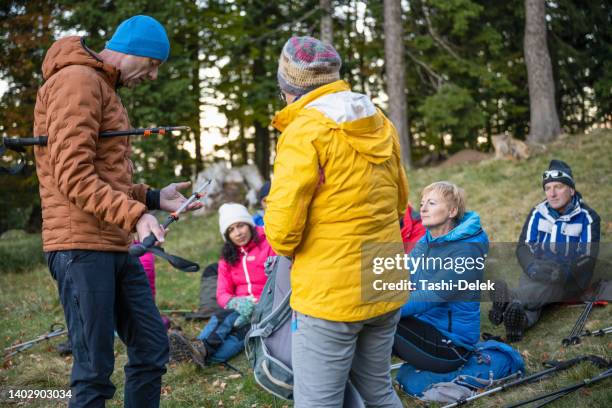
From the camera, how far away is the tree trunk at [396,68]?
46.9ft

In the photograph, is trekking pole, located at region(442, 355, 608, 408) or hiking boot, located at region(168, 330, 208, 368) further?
hiking boot, located at region(168, 330, 208, 368)

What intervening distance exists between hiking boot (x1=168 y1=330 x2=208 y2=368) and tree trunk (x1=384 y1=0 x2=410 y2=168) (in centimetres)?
1021

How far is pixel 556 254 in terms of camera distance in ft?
18.4

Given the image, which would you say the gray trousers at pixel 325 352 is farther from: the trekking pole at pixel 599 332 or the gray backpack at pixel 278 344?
the trekking pole at pixel 599 332

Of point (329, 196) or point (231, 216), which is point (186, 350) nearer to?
point (231, 216)

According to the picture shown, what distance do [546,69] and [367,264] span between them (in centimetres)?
1286

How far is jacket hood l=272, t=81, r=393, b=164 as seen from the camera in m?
2.21

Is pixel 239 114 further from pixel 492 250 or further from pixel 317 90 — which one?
pixel 317 90

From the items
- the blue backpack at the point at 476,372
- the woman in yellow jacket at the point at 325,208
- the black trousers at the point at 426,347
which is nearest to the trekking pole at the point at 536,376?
the blue backpack at the point at 476,372

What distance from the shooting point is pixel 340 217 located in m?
2.25

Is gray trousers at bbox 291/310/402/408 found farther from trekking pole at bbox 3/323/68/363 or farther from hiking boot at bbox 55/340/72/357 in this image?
trekking pole at bbox 3/323/68/363

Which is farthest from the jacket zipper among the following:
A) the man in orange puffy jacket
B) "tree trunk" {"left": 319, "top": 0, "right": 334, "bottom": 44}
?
"tree trunk" {"left": 319, "top": 0, "right": 334, "bottom": 44}

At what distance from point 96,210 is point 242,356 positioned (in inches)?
115

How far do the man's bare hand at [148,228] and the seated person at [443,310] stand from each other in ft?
6.33
